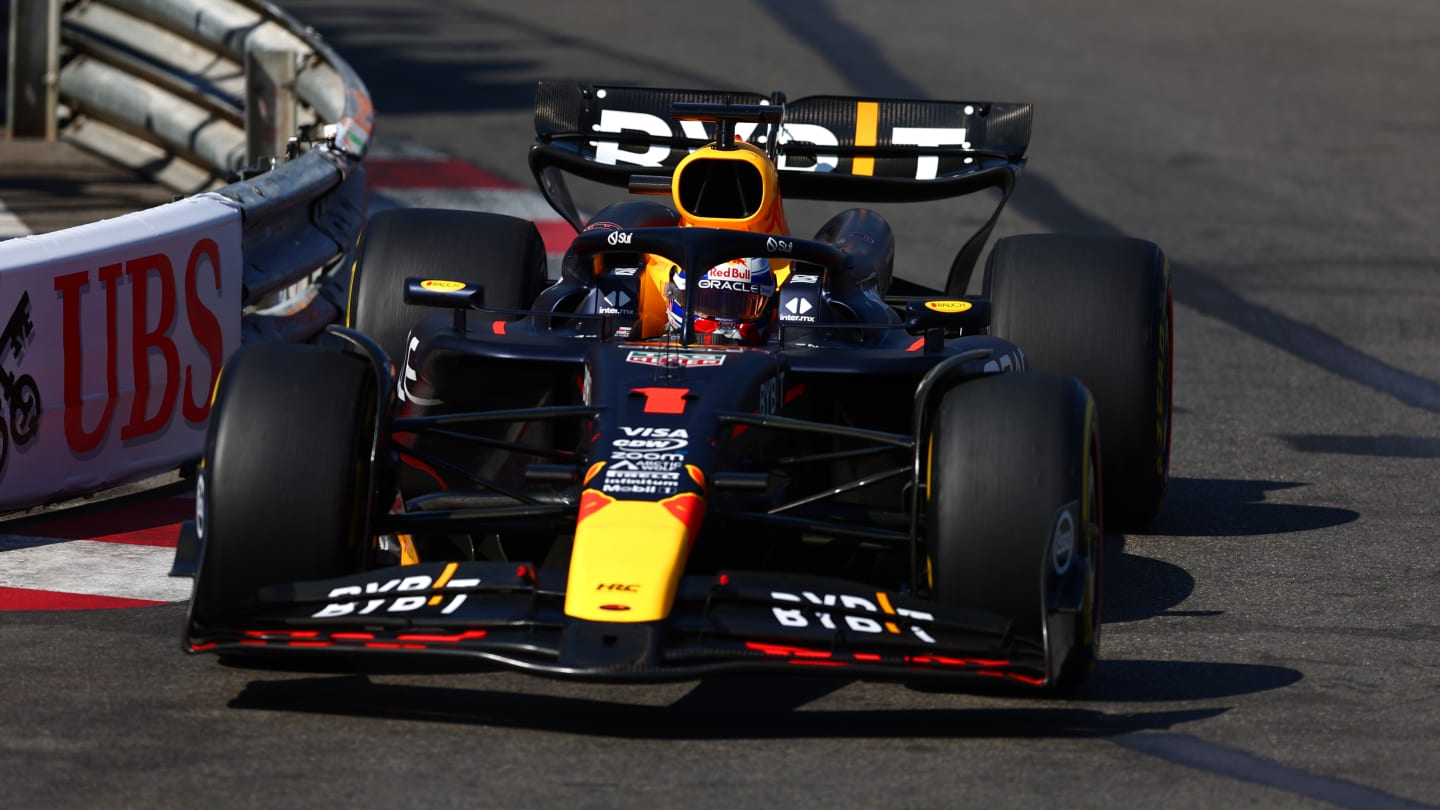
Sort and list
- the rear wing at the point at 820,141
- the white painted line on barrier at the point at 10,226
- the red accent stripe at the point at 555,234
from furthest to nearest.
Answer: the red accent stripe at the point at 555,234 < the white painted line on barrier at the point at 10,226 < the rear wing at the point at 820,141

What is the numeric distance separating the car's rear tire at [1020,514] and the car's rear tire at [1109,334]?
1.98 metres

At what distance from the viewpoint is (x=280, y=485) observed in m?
5.90

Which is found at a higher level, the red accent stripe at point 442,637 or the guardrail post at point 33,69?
the guardrail post at point 33,69

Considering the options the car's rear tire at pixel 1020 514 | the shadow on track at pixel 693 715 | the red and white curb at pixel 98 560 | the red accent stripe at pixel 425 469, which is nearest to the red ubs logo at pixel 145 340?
the red and white curb at pixel 98 560

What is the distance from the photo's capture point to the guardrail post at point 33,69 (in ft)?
48.7

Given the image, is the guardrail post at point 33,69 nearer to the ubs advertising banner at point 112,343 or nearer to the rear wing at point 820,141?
the rear wing at point 820,141

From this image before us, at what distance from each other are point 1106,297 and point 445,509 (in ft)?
9.03

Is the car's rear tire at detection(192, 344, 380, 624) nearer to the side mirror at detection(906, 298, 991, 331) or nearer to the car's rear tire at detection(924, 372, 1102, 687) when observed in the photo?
the car's rear tire at detection(924, 372, 1102, 687)

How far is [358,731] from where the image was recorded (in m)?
5.60

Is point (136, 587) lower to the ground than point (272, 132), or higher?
lower

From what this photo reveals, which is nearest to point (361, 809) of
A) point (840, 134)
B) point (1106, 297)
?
point (1106, 297)

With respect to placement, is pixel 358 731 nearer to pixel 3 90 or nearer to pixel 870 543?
pixel 870 543

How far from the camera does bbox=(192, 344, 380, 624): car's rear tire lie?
5.87 m

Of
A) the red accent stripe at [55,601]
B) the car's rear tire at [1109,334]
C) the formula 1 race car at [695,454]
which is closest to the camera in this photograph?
the formula 1 race car at [695,454]
